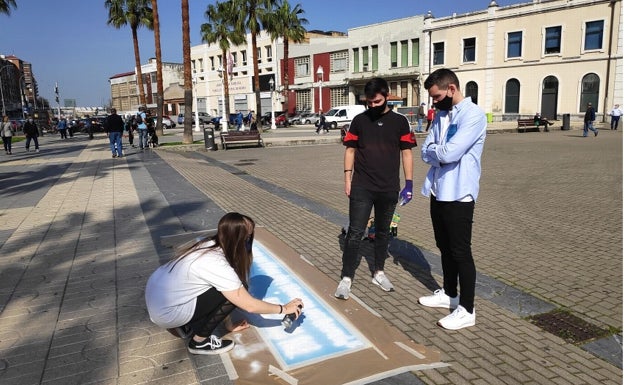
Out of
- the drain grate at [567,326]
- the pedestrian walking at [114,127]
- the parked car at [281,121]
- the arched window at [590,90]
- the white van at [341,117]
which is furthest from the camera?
the parked car at [281,121]

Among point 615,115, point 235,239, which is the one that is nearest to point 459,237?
point 235,239

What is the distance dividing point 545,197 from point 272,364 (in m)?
7.37

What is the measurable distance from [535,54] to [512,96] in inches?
147

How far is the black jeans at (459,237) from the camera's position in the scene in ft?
10.9

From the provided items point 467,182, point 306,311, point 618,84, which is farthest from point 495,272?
point 618,84

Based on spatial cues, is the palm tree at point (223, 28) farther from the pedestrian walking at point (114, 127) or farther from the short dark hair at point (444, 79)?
the short dark hair at point (444, 79)

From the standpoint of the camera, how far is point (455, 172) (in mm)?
3295

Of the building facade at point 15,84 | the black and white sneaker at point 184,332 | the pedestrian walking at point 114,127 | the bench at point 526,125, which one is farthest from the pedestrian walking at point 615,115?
the building facade at point 15,84

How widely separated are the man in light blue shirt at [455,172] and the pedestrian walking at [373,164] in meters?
0.44

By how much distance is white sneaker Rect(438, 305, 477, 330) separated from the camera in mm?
3420

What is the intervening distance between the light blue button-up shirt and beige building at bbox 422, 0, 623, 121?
3552 centimetres

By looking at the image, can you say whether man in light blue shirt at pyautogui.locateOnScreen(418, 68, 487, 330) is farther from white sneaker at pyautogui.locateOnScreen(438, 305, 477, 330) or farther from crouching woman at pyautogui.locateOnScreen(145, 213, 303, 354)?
crouching woman at pyautogui.locateOnScreen(145, 213, 303, 354)

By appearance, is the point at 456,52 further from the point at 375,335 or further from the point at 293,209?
the point at 375,335

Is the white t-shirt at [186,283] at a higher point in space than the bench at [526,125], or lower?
lower
